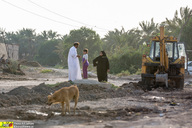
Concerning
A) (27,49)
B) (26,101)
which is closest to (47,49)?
(27,49)

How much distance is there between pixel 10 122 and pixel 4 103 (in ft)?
9.00

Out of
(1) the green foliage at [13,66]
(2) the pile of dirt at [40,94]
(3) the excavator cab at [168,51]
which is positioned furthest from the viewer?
(1) the green foliage at [13,66]

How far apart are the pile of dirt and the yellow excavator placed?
2695 mm

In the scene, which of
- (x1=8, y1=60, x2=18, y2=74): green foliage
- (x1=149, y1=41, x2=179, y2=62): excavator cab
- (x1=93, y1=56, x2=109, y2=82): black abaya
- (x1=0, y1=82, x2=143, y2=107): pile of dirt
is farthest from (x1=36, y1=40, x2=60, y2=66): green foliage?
(x1=0, y1=82, x2=143, y2=107): pile of dirt

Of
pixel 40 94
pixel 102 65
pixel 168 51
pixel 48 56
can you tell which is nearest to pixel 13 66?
pixel 102 65

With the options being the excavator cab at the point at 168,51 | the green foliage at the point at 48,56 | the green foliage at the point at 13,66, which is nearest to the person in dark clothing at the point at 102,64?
the excavator cab at the point at 168,51

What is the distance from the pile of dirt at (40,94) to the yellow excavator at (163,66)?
A: 2.69m

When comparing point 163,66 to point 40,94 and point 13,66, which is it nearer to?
point 40,94

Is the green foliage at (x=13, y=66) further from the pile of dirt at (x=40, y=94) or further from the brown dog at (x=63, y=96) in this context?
the brown dog at (x=63, y=96)

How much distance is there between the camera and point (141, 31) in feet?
189

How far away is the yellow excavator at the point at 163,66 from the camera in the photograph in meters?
15.3

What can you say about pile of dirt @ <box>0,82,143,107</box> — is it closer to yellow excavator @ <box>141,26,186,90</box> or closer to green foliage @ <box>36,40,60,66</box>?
yellow excavator @ <box>141,26,186,90</box>

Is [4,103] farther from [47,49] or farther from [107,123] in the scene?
[47,49]

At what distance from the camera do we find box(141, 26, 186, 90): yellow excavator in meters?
15.3
